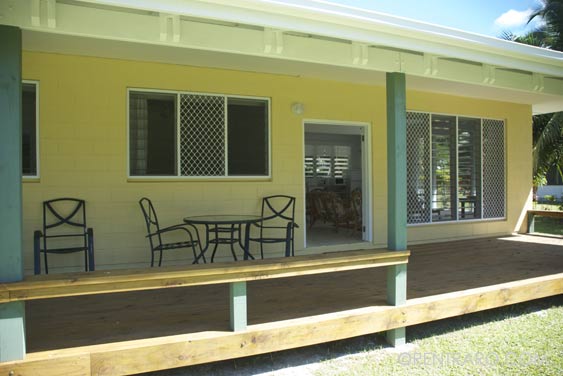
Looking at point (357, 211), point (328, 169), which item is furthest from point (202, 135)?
point (328, 169)

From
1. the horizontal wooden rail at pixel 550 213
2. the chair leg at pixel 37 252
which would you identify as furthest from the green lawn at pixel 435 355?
the horizontal wooden rail at pixel 550 213

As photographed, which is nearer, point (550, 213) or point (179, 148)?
point (179, 148)

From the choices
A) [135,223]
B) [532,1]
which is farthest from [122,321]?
[532,1]

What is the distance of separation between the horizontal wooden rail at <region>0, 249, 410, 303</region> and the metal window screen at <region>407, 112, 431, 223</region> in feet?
12.0

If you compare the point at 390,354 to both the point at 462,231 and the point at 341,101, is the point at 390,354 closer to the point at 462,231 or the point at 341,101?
the point at 341,101

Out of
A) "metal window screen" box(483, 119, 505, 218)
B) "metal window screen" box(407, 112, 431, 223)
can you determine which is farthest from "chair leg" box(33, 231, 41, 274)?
"metal window screen" box(483, 119, 505, 218)

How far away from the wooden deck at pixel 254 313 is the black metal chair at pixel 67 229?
753 mm

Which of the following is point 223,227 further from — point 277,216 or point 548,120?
point 548,120

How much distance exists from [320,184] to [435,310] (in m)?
8.30

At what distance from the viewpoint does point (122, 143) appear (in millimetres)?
4980

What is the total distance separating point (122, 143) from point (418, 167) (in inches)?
177

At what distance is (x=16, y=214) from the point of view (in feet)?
8.39

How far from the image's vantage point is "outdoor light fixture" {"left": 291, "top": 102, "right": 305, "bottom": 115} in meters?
5.80

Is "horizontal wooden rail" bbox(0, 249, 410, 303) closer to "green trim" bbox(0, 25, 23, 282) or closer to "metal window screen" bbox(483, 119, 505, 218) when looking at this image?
"green trim" bbox(0, 25, 23, 282)
